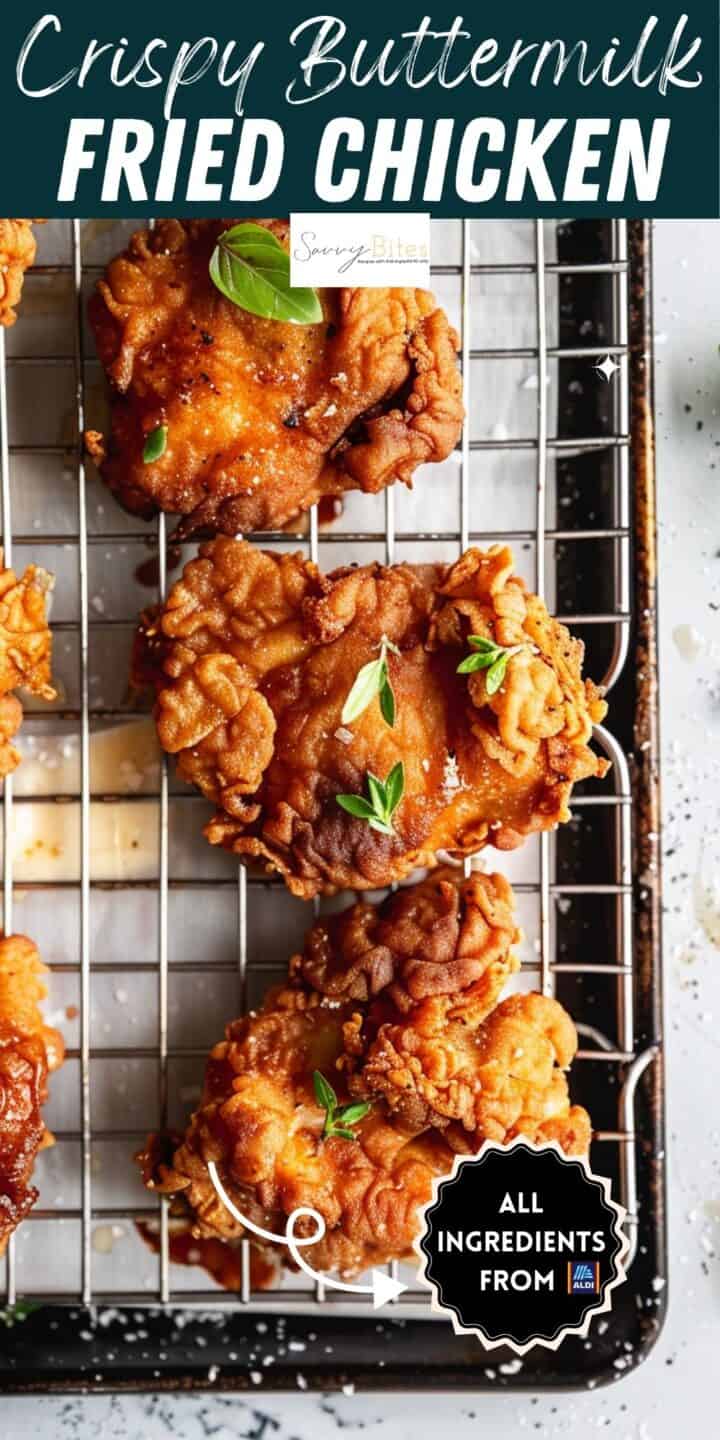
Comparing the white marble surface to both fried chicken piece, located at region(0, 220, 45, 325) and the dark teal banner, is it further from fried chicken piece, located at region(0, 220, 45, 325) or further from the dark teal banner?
fried chicken piece, located at region(0, 220, 45, 325)

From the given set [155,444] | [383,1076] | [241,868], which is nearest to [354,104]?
[155,444]

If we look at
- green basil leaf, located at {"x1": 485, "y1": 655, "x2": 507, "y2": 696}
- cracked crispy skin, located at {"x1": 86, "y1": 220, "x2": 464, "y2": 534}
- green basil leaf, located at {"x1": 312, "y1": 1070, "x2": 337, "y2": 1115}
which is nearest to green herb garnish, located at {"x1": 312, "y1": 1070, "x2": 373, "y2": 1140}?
green basil leaf, located at {"x1": 312, "y1": 1070, "x2": 337, "y2": 1115}

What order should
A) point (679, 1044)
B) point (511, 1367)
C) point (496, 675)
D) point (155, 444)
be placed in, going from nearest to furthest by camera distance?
point (496, 675) → point (155, 444) → point (511, 1367) → point (679, 1044)

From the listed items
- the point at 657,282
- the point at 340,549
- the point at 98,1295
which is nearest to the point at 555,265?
the point at 657,282

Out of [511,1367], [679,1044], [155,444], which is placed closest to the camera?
[155,444]

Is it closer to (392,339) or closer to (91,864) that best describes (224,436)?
(392,339)


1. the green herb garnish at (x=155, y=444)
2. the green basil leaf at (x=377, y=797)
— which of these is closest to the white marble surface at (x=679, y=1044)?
the green basil leaf at (x=377, y=797)

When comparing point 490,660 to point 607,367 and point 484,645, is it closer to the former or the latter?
point 484,645
